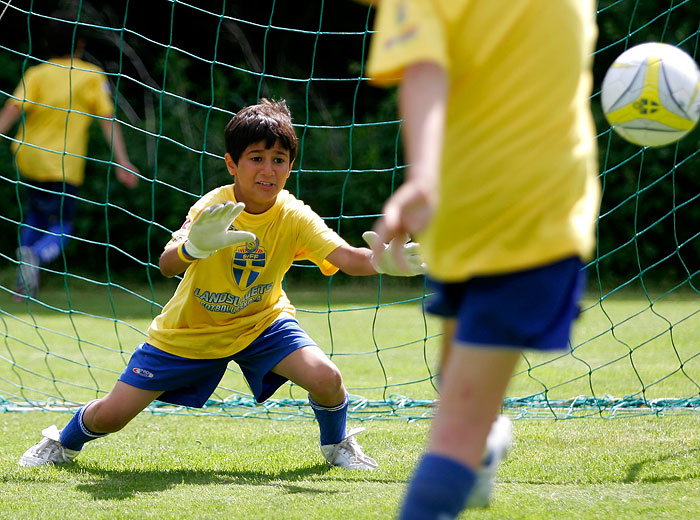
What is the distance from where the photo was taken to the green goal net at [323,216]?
3918 mm

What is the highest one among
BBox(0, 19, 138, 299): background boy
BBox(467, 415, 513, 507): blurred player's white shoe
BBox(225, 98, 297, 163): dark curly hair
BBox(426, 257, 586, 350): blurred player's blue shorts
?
BBox(426, 257, 586, 350): blurred player's blue shorts

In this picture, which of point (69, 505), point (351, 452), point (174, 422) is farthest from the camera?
point (174, 422)

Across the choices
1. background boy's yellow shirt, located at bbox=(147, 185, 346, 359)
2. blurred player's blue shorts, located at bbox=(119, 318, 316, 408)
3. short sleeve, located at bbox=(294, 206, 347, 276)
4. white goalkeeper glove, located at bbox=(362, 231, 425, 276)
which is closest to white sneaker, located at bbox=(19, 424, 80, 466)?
blurred player's blue shorts, located at bbox=(119, 318, 316, 408)

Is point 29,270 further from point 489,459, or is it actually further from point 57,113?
point 489,459

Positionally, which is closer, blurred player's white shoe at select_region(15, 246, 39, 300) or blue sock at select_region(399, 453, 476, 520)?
blue sock at select_region(399, 453, 476, 520)

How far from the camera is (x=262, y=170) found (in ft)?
8.92

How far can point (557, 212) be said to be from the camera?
1.41 m

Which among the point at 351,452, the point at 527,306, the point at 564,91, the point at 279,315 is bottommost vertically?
the point at 351,452

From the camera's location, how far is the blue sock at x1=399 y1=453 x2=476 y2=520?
4.46ft

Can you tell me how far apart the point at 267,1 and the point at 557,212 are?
8.65 metres

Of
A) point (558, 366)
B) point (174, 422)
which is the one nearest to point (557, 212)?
point (174, 422)

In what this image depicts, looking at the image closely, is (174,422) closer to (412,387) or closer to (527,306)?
(412,387)

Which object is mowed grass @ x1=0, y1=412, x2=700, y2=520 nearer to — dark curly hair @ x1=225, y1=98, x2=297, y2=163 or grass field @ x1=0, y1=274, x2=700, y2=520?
grass field @ x1=0, y1=274, x2=700, y2=520

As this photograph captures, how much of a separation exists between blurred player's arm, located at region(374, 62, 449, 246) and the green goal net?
88.9 inches
